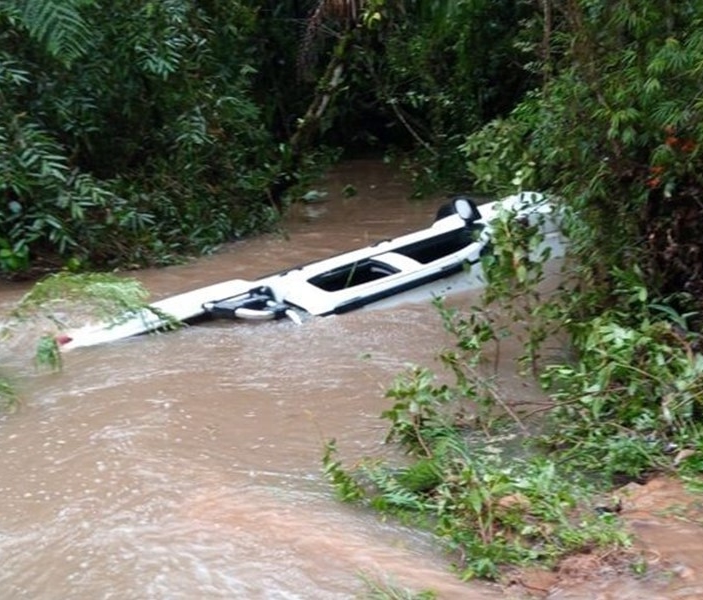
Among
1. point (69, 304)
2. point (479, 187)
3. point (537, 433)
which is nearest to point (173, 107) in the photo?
point (69, 304)

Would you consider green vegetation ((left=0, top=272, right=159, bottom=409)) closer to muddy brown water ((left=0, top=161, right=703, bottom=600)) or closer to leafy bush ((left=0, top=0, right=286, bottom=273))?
muddy brown water ((left=0, top=161, right=703, bottom=600))

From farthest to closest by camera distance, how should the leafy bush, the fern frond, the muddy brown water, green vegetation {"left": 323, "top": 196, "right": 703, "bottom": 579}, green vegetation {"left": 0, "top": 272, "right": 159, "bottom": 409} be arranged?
the leafy bush
the fern frond
green vegetation {"left": 0, "top": 272, "right": 159, "bottom": 409}
green vegetation {"left": 323, "top": 196, "right": 703, "bottom": 579}
the muddy brown water

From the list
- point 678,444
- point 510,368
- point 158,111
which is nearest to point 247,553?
point 678,444

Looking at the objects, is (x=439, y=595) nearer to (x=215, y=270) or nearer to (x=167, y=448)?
(x=167, y=448)

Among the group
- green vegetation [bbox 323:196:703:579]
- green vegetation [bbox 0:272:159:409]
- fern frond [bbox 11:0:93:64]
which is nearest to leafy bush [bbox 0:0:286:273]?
fern frond [bbox 11:0:93:64]

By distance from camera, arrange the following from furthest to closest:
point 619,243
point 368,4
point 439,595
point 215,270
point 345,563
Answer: point 368,4, point 215,270, point 619,243, point 345,563, point 439,595

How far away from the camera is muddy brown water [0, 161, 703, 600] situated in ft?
12.3

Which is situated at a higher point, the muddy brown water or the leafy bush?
the leafy bush

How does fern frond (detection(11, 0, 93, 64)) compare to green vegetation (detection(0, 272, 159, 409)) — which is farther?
fern frond (detection(11, 0, 93, 64))

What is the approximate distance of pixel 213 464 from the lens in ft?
15.9

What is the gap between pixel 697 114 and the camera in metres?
4.79

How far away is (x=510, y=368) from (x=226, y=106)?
18.1ft

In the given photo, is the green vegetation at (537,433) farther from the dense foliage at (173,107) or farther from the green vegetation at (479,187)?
the dense foliage at (173,107)

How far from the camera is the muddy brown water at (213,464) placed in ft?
12.3
